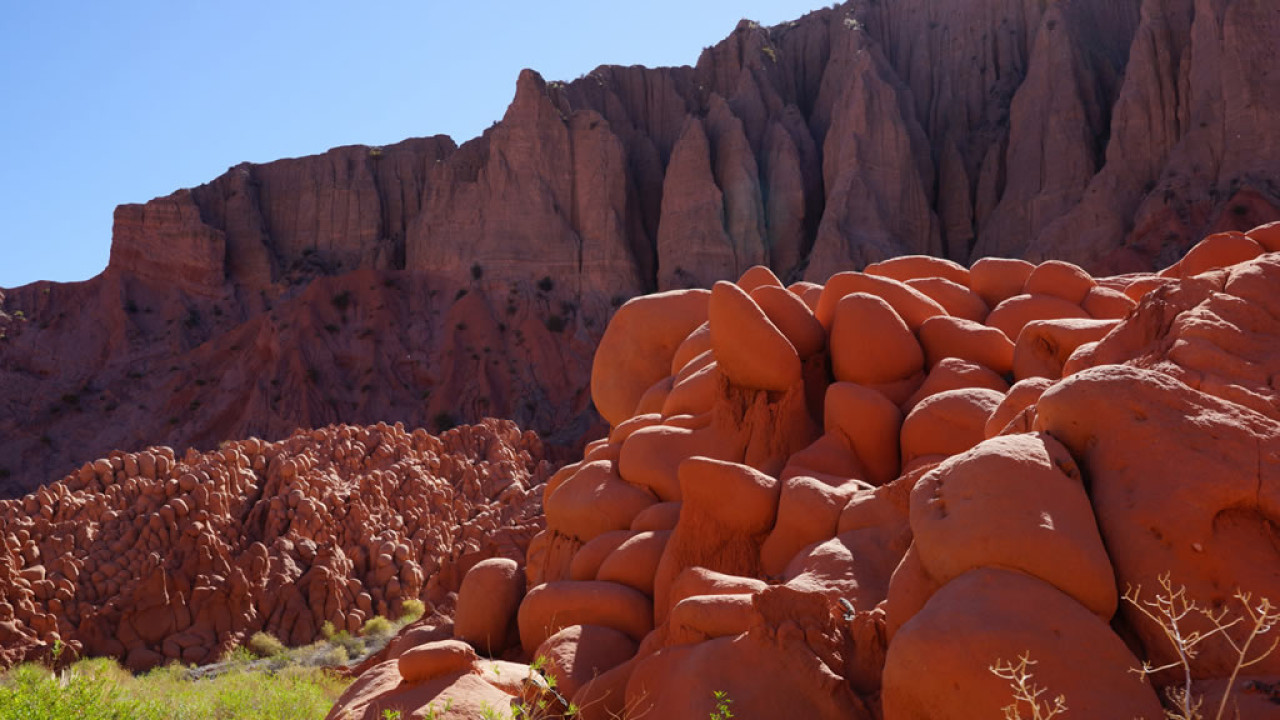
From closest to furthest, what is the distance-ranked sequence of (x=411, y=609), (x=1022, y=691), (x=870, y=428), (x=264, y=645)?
(x=1022, y=691) < (x=870, y=428) < (x=264, y=645) < (x=411, y=609)

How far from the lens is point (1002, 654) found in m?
4.38

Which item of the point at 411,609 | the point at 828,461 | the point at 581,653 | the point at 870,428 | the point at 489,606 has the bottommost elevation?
the point at 411,609

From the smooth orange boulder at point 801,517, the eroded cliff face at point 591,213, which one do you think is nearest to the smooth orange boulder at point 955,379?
the smooth orange boulder at point 801,517

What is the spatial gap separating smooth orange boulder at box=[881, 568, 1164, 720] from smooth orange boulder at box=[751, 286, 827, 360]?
4285 mm

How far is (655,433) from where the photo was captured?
889 cm

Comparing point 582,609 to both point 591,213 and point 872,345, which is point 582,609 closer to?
point 872,345

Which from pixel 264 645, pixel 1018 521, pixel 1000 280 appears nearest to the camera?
pixel 1018 521

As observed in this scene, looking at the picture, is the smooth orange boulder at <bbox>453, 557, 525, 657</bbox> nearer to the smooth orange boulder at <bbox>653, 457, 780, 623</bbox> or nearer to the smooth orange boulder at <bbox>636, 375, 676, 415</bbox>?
the smooth orange boulder at <bbox>653, 457, 780, 623</bbox>

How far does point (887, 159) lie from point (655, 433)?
1209 inches

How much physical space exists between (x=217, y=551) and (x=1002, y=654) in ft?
53.6

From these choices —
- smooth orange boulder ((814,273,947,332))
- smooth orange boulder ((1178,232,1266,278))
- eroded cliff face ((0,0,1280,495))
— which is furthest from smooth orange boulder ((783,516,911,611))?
eroded cliff face ((0,0,1280,495))

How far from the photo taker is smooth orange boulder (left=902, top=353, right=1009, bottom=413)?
8039mm

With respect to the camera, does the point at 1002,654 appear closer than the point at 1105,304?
Yes

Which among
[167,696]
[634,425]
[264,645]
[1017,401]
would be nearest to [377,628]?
[264,645]
